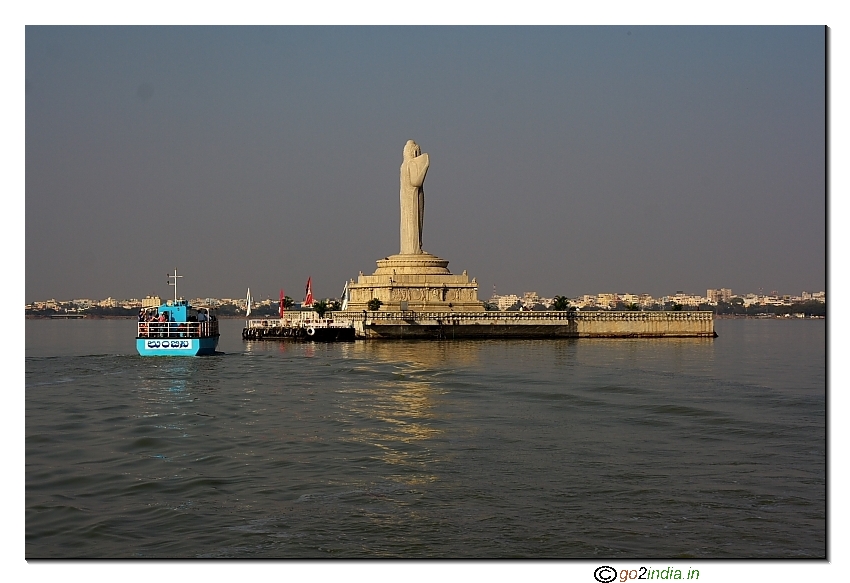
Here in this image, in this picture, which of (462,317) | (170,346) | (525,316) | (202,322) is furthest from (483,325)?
(170,346)

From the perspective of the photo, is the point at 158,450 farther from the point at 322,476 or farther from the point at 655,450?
the point at 655,450

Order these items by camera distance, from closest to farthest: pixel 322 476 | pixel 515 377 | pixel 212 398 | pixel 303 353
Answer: pixel 322 476 → pixel 212 398 → pixel 515 377 → pixel 303 353

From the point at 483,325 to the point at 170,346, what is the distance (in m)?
34.1

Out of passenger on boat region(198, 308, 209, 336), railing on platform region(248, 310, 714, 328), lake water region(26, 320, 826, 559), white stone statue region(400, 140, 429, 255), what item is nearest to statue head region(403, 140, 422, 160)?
white stone statue region(400, 140, 429, 255)

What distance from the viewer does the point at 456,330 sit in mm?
79938

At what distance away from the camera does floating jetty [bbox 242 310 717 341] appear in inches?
3081

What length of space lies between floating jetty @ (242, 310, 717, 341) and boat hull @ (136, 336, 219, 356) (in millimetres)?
24270

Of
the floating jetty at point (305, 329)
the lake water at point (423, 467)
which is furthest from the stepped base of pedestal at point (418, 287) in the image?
the lake water at point (423, 467)

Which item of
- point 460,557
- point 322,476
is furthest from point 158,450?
point 460,557

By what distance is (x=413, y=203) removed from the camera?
293 ft

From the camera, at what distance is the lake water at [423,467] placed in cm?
1388

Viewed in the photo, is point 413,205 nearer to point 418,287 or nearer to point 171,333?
point 418,287

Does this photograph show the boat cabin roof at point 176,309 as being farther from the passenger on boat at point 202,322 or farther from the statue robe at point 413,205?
the statue robe at point 413,205

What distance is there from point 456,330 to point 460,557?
66.9 metres
